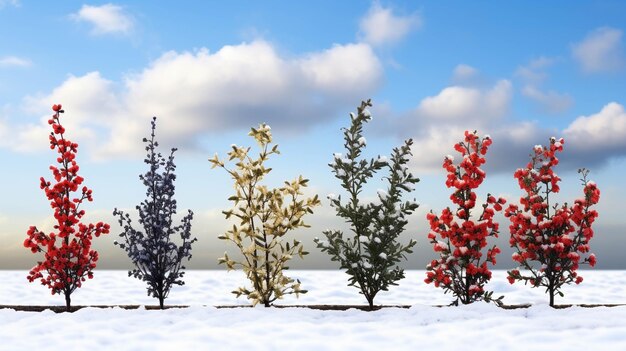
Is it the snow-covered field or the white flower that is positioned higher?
the white flower

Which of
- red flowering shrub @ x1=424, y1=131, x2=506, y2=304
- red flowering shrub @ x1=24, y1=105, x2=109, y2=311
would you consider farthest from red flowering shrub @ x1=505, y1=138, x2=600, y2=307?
red flowering shrub @ x1=24, y1=105, x2=109, y2=311

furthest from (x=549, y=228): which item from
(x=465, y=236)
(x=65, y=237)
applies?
(x=65, y=237)

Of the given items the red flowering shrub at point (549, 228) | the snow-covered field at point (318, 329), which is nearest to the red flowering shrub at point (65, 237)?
the snow-covered field at point (318, 329)

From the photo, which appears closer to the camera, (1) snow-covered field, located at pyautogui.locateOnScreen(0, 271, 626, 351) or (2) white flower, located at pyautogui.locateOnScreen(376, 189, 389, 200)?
(1) snow-covered field, located at pyautogui.locateOnScreen(0, 271, 626, 351)

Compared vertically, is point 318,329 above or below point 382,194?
below

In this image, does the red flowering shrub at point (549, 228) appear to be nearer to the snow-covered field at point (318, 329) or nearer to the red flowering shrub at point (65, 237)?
the snow-covered field at point (318, 329)

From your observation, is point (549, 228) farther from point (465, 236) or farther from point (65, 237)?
point (65, 237)

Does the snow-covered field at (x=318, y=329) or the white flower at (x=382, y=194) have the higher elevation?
the white flower at (x=382, y=194)

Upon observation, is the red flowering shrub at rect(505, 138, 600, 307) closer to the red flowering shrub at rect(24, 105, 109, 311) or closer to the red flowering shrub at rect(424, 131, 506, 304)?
the red flowering shrub at rect(424, 131, 506, 304)

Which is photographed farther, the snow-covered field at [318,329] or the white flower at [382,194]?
the white flower at [382,194]

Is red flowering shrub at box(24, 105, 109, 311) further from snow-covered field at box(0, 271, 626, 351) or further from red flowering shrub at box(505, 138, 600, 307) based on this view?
red flowering shrub at box(505, 138, 600, 307)

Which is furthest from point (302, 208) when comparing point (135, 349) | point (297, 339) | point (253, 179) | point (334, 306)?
point (135, 349)

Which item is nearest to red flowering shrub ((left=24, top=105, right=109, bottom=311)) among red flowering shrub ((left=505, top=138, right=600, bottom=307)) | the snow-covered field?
the snow-covered field

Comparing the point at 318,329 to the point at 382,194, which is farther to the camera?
the point at 382,194
